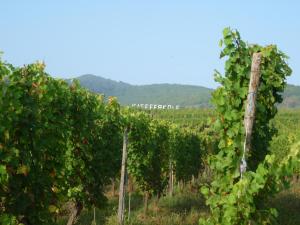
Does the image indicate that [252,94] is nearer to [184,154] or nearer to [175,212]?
[175,212]

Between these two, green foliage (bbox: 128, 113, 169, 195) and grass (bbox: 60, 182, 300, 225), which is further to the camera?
green foliage (bbox: 128, 113, 169, 195)

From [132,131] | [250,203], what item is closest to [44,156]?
[250,203]

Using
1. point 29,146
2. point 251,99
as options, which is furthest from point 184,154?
point 251,99

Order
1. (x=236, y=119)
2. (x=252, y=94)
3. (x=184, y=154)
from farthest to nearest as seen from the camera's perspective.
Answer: (x=184, y=154) < (x=236, y=119) < (x=252, y=94)

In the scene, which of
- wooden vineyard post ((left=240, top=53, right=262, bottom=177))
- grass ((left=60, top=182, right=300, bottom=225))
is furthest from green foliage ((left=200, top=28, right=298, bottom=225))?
grass ((left=60, top=182, right=300, bottom=225))

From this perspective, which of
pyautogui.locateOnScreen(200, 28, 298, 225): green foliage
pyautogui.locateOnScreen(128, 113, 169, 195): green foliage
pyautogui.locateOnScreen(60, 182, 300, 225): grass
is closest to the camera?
pyautogui.locateOnScreen(200, 28, 298, 225): green foliage

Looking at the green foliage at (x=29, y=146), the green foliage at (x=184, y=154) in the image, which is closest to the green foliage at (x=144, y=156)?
the green foliage at (x=184, y=154)

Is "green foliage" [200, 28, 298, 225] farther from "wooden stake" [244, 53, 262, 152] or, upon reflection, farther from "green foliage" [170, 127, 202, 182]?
"green foliage" [170, 127, 202, 182]

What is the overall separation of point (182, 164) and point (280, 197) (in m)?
7.30

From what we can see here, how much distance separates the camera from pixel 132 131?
17219 mm

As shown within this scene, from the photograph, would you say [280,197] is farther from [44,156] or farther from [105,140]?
[44,156]

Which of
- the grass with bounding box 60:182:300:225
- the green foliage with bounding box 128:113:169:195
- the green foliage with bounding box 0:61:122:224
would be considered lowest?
the grass with bounding box 60:182:300:225

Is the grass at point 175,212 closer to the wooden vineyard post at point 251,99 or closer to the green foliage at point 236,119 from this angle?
the green foliage at point 236,119

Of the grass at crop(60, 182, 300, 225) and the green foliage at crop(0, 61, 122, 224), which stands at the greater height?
the green foliage at crop(0, 61, 122, 224)
